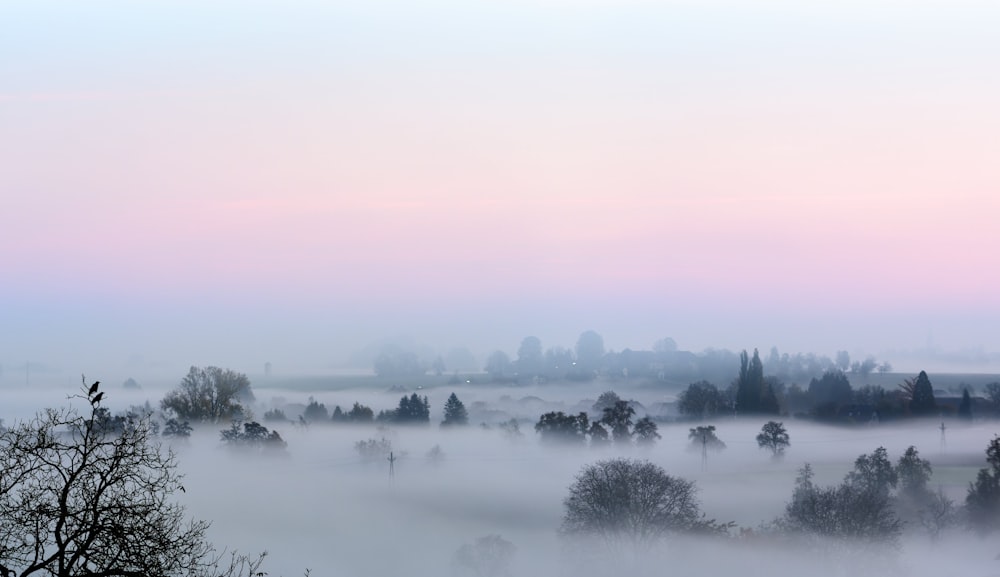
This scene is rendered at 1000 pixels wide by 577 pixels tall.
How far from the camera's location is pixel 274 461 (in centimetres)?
10569

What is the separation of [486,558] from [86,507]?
55.2 metres

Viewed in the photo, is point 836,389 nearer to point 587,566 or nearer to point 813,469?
point 813,469

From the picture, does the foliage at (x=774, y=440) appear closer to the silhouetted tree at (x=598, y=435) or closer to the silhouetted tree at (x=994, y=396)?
the silhouetted tree at (x=598, y=435)

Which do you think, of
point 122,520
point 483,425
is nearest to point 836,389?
point 483,425

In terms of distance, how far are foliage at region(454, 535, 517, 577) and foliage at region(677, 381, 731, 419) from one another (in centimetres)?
9560

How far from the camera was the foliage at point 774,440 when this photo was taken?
125438mm

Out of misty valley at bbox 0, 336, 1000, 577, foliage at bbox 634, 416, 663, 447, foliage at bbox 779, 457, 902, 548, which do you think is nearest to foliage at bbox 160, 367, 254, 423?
misty valley at bbox 0, 336, 1000, 577

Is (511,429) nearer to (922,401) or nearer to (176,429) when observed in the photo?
(176,429)

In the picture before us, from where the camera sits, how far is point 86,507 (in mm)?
13461

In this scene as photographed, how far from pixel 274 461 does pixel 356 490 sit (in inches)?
345

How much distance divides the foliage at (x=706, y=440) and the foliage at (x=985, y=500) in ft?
103

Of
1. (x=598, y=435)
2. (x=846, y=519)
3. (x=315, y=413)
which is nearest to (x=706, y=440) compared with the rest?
(x=598, y=435)

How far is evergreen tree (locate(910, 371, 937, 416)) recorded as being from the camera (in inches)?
6014

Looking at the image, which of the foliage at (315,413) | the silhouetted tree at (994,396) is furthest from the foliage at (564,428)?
the silhouetted tree at (994,396)
